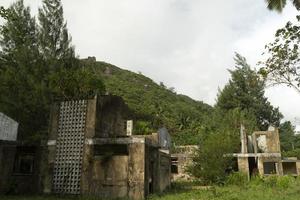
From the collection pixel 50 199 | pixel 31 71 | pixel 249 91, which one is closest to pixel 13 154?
pixel 50 199

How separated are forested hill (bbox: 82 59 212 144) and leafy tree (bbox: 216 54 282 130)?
20.1ft

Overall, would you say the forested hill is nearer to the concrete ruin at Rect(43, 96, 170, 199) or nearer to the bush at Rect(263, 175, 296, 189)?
the bush at Rect(263, 175, 296, 189)

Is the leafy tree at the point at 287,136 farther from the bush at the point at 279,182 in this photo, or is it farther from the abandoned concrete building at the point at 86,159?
the abandoned concrete building at the point at 86,159

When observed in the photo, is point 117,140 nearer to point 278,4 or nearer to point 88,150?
point 88,150

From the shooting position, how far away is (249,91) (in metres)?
51.7

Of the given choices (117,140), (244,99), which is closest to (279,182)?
(117,140)

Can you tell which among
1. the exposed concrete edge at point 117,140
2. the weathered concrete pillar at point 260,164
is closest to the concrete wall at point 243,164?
the weathered concrete pillar at point 260,164

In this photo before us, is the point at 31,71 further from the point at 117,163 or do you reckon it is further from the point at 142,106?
the point at 142,106

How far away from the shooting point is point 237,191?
20031mm

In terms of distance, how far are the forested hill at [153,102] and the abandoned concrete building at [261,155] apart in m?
10.4

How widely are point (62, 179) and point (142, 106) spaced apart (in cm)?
3943

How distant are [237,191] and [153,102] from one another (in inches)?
1743

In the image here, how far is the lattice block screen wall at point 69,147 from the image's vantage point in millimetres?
17594

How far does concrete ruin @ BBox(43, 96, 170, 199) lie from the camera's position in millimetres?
16531
